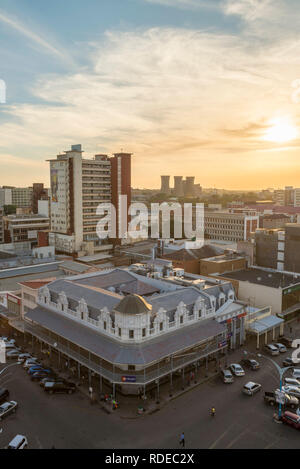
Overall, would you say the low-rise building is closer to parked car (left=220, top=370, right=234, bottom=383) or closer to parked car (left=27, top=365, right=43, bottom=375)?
parked car (left=27, top=365, right=43, bottom=375)

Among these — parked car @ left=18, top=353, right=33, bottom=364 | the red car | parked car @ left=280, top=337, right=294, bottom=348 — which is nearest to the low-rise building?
parked car @ left=18, top=353, right=33, bottom=364

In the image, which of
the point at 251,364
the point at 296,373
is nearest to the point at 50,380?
the point at 251,364

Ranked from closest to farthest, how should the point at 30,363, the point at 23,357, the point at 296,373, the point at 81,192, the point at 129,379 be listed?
the point at 129,379
the point at 296,373
the point at 30,363
the point at 23,357
the point at 81,192

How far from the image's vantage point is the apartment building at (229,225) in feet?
397

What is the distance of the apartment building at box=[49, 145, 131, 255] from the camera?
89.9 m

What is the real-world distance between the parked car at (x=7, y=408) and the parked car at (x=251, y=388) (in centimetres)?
2191

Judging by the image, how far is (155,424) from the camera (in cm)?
3105

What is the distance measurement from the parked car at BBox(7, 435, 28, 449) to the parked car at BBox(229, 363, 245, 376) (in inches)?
876

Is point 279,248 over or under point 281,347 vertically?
over

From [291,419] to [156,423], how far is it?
11530mm

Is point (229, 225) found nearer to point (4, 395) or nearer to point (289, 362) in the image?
point (289, 362)
